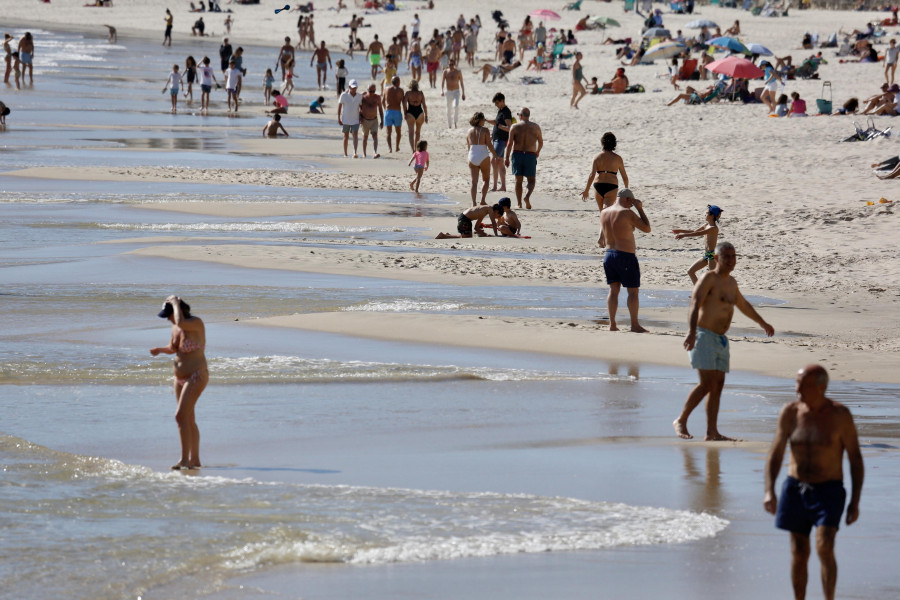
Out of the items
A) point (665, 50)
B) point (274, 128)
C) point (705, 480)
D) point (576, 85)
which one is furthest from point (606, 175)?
point (665, 50)

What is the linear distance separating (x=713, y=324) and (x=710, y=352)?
0.18m

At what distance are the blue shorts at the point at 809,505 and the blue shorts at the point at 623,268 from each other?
6137mm

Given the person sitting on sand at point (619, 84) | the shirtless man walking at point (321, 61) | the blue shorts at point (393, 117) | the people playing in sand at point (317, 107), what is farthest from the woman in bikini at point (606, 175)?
the shirtless man walking at point (321, 61)

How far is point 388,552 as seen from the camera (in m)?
6.61

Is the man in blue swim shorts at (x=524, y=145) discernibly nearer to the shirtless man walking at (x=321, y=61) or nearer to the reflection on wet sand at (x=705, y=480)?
the reflection on wet sand at (x=705, y=480)

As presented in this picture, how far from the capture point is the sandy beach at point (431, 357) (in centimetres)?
659

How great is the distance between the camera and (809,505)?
5457mm

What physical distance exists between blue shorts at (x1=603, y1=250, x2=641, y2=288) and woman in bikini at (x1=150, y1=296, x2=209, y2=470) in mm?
4778

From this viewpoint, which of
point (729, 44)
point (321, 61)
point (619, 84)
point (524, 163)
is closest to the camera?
point (524, 163)

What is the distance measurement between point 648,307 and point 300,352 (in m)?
3.87

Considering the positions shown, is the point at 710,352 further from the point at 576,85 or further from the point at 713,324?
the point at 576,85

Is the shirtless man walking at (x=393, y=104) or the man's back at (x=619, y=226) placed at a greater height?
the shirtless man walking at (x=393, y=104)

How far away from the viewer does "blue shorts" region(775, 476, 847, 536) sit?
5.43 metres

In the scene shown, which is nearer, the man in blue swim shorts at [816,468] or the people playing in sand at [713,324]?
the man in blue swim shorts at [816,468]
